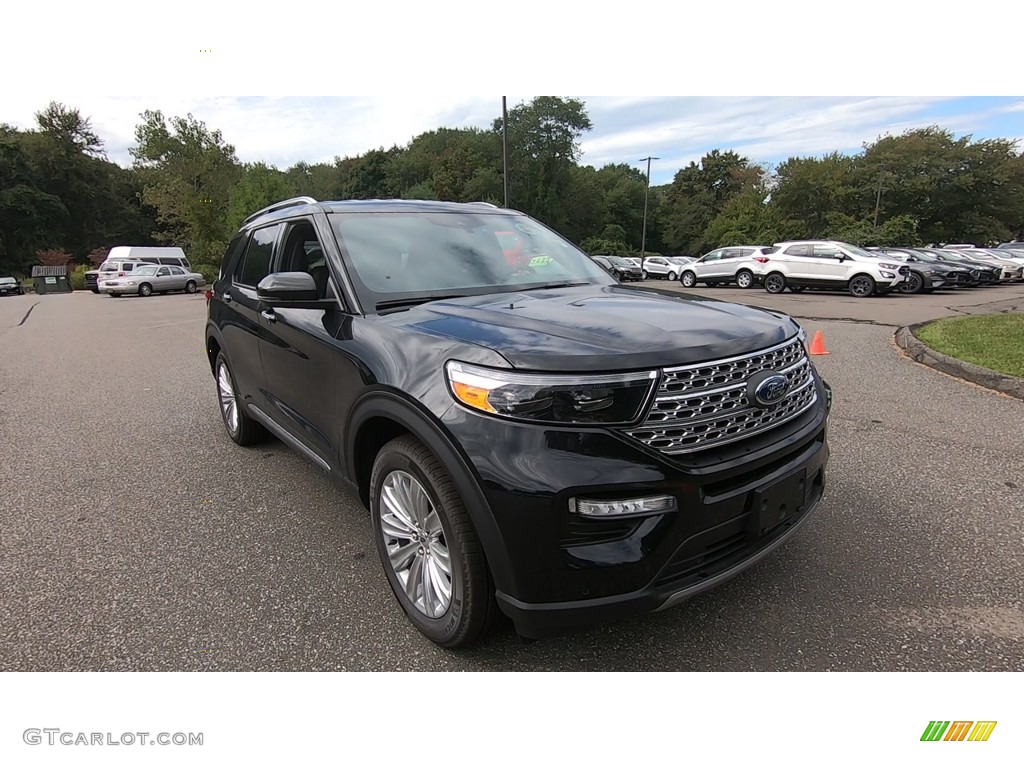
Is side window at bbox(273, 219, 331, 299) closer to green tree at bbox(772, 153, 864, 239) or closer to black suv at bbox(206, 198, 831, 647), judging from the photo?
black suv at bbox(206, 198, 831, 647)

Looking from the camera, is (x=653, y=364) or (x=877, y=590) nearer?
(x=653, y=364)

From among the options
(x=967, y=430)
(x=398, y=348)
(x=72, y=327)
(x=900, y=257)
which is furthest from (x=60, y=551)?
(x=900, y=257)

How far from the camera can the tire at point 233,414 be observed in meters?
4.64

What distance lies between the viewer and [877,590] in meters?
2.71

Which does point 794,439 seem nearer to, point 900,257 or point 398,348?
point 398,348

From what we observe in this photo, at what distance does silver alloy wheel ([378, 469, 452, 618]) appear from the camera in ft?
7.54

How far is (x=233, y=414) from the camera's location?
4.86m

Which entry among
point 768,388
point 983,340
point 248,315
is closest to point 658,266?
point 983,340

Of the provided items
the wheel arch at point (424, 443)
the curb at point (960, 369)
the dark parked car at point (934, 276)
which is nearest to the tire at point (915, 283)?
the dark parked car at point (934, 276)

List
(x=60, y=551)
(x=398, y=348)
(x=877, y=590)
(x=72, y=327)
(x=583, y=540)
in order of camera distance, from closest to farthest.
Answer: (x=583, y=540)
(x=398, y=348)
(x=877, y=590)
(x=60, y=551)
(x=72, y=327)
